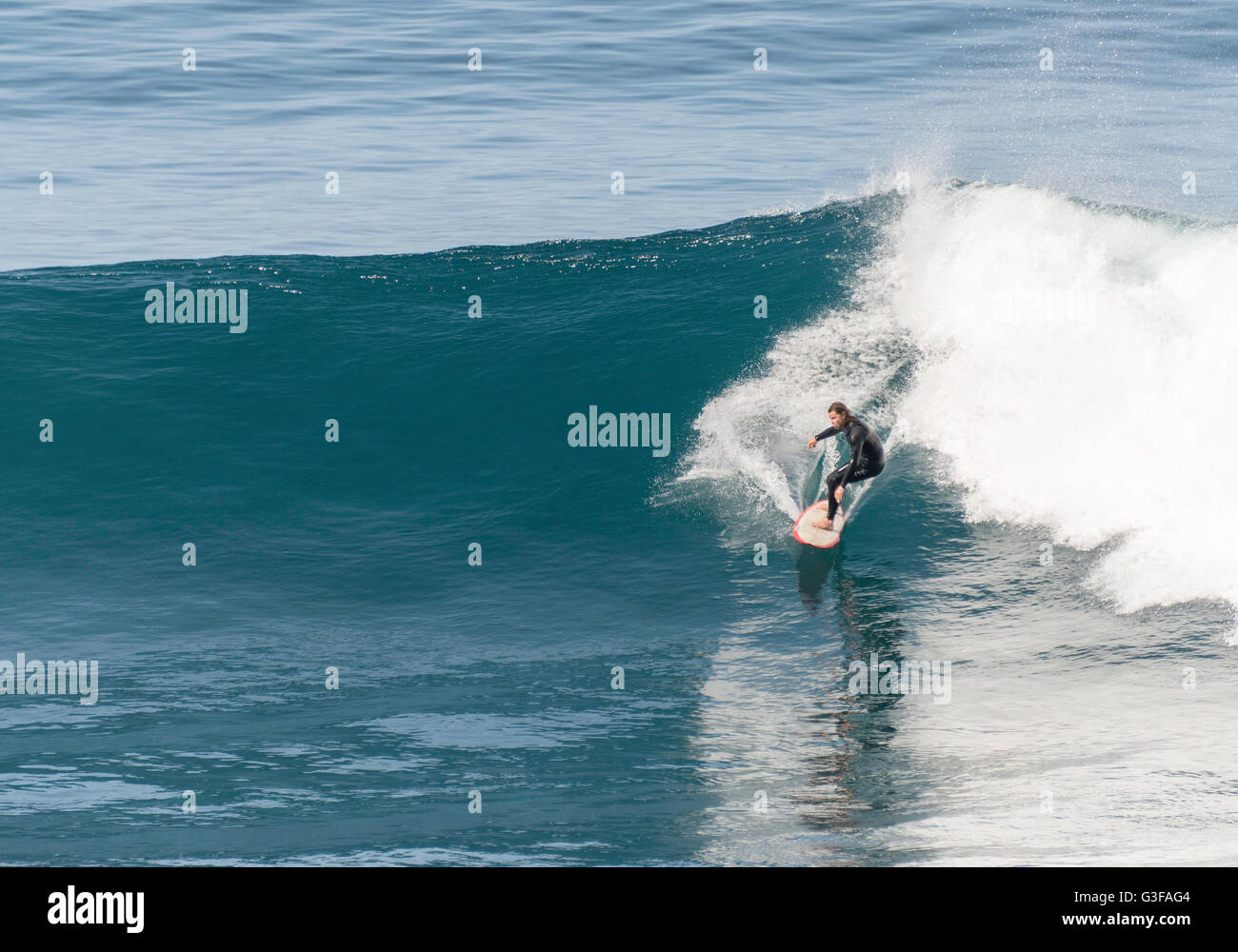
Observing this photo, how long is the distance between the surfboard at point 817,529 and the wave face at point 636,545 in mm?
256

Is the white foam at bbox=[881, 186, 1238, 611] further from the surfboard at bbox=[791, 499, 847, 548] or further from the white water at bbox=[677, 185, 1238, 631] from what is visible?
the surfboard at bbox=[791, 499, 847, 548]

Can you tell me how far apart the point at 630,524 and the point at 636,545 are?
412 mm

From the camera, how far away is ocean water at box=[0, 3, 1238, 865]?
7551mm

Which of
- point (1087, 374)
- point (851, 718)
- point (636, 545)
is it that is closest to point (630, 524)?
point (636, 545)

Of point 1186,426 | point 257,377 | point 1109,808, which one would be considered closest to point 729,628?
point 1109,808

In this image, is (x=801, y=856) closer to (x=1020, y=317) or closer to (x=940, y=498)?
(x=940, y=498)

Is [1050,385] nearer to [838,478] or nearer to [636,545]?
[838,478]

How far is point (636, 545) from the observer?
12.4 m

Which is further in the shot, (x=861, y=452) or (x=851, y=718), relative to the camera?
(x=861, y=452)

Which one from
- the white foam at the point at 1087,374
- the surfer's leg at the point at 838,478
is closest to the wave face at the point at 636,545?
the white foam at the point at 1087,374

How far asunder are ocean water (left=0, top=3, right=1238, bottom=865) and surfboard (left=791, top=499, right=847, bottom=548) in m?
0.25

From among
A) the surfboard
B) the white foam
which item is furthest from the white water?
the surfboard

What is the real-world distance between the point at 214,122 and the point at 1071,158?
18760 mm

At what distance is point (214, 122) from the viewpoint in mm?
29922
